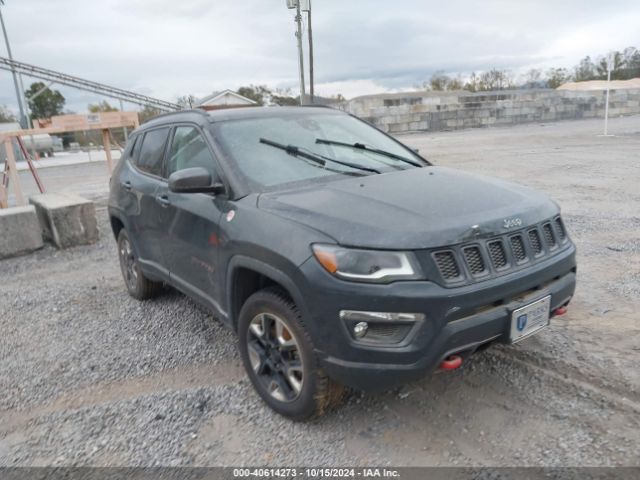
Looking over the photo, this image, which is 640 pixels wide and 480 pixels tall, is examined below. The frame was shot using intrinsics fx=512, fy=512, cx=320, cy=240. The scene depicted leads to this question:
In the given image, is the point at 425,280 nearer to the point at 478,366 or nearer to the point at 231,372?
the point at 478,366

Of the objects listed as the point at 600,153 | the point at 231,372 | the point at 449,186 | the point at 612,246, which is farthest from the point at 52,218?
the point at 600,153

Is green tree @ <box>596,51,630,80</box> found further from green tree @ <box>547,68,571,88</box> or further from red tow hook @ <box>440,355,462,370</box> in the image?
red tow hook @ <box>440,355,462,370</box>

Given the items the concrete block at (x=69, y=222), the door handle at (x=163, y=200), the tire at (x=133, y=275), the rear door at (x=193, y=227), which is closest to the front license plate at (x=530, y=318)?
the rear door at (x=193, y=227)

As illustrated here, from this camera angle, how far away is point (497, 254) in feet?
8.75

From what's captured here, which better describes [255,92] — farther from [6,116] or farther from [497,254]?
[497,254]

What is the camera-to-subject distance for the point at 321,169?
3504mm

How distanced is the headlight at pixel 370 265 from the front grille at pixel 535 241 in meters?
0.83

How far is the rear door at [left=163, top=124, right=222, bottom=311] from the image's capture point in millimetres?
3406

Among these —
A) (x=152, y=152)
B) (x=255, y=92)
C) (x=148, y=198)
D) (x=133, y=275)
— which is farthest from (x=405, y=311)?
(x=255, y=92)

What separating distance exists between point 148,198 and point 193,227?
3.17 ft

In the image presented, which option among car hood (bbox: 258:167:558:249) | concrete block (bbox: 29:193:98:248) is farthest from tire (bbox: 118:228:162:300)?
concrete block (bbox: 29:193:98:248)

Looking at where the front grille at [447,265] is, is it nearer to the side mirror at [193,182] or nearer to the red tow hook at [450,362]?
the red tow hook at [450,362]

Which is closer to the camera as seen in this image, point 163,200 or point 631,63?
point 163,200

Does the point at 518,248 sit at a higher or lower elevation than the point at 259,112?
lower
